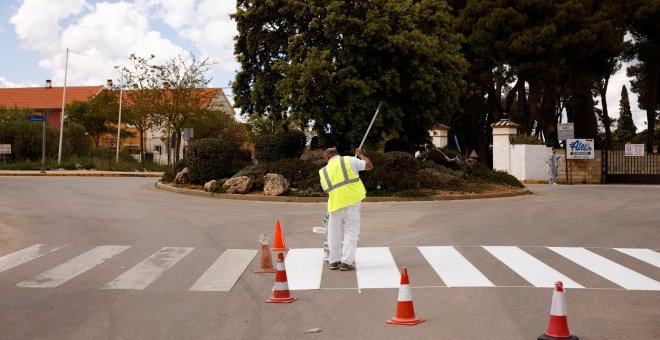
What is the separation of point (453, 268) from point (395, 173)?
12.8 metres

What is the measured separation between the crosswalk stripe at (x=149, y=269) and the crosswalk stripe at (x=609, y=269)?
229 inches

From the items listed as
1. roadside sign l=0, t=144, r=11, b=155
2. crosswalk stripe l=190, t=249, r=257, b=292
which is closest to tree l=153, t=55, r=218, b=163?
roadside sign l=0, t=144, r=11, b=155

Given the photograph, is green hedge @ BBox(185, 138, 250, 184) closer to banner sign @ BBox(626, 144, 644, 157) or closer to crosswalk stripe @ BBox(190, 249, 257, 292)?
crosswalk stripe @ BBox(190, 249, 257, 292)

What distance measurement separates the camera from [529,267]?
1070 centimetres

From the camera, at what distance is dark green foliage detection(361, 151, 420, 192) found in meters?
23.3

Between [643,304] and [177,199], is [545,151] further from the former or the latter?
[643,304]

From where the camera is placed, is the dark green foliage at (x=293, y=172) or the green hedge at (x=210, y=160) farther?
the green hedge at (x=210, y=160)

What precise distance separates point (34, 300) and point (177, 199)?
48.2ft

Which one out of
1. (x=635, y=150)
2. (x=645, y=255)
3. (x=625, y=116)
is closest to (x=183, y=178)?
(x=645, y=255)

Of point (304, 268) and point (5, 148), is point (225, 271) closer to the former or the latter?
point (304, 268)

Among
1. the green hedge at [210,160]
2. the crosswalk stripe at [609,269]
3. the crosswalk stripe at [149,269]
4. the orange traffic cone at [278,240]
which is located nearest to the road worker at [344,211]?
the orange traffic cone at [278,240]

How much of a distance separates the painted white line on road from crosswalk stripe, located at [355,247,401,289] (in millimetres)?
545

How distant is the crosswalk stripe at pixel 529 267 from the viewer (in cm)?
950

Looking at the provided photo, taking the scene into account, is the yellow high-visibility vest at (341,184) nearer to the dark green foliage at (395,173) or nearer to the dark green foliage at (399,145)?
the dark green foliage at (395,173)
